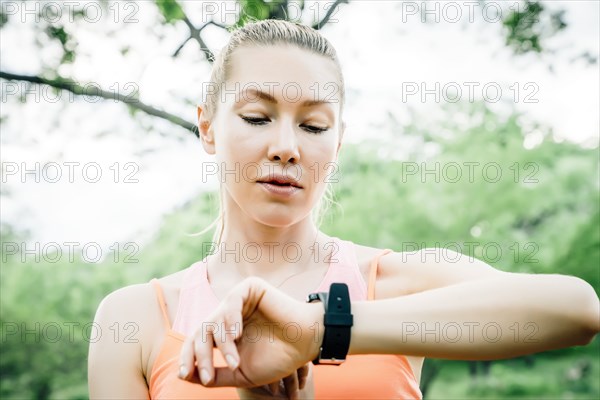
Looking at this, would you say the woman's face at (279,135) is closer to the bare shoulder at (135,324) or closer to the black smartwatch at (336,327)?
the bare shoulder at (135,324)

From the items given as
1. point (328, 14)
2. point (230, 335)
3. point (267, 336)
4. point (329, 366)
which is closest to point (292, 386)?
point (267, 336)

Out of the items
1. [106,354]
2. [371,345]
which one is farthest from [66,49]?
[371,345]

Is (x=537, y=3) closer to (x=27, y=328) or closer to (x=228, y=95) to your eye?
(x=228, y=95)

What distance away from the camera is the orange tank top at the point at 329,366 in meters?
1.94

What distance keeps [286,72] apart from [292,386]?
3.20 ft

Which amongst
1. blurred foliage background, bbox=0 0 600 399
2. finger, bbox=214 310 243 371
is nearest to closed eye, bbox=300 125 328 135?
finger, bbox=214 310 243 371

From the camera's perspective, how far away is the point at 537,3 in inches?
270

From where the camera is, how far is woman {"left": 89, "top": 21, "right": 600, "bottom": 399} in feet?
5.03

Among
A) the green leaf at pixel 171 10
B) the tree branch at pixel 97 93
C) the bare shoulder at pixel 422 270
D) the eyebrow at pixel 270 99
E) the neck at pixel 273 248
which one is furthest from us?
the tree branch at pixel 97 93

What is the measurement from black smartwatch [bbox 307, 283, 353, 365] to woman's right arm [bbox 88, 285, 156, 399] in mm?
828

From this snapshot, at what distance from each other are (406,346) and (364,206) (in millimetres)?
9458

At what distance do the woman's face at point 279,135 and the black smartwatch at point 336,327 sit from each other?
0.55m

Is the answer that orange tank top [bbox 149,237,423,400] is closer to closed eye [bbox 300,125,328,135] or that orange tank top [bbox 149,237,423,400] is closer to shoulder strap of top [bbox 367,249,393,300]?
shoulder strap of top [bbox 367,249,393,300]

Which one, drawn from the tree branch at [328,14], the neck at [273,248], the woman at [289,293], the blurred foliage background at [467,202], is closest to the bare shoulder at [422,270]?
the woman at [289,293]
